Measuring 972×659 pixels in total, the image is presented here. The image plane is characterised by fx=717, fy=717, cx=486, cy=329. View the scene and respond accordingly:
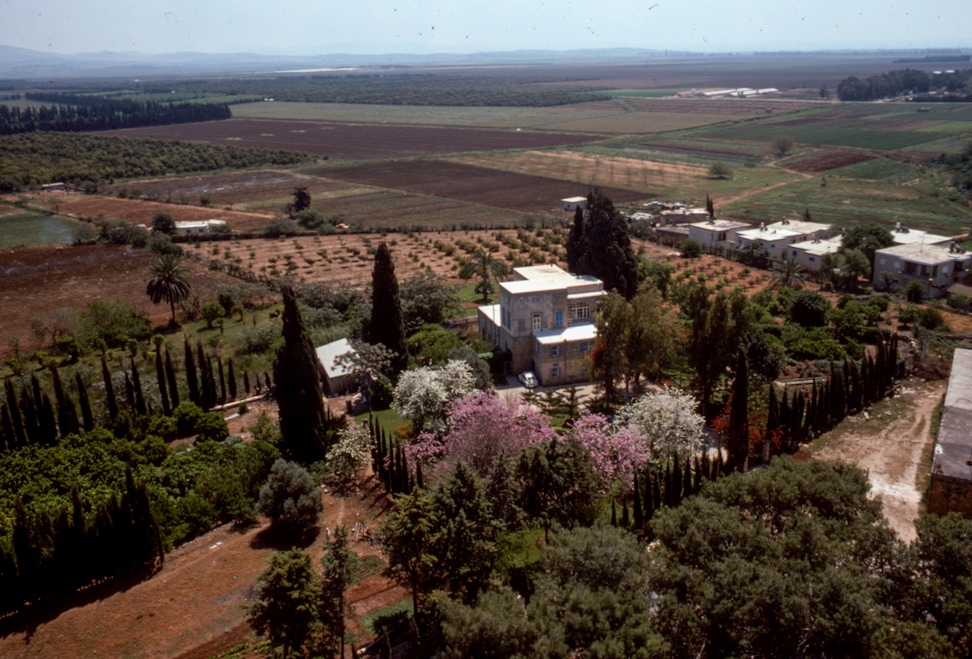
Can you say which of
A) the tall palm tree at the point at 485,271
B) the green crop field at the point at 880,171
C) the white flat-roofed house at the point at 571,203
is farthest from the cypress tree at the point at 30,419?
the green crop field at the point at 880,171

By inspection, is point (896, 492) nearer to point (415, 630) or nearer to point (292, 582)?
point (415, 630)

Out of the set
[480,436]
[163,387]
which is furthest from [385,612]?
[163,387]

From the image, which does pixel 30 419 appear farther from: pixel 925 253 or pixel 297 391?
pixel 925 253

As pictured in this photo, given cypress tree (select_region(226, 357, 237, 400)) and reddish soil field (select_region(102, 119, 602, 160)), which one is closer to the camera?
cypress tree (select_region(226, 357, 237, 400))

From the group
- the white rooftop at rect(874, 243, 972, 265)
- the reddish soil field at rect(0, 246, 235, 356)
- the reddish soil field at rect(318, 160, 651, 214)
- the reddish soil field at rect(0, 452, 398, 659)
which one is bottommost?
the reddish soil field at rect(0, 452, 398, 659)

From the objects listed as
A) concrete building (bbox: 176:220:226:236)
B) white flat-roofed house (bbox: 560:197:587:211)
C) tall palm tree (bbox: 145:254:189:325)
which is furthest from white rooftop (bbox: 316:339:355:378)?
white flat-roofed house (bbox: 560:197:587:211)

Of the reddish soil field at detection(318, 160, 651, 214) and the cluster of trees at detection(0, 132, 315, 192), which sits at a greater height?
the cluster of trees at detection(0, 132, 315, 192)

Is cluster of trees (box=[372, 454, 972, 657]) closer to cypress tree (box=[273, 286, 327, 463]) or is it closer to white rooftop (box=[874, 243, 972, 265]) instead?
cypress tree (box=[273, 286, 327, 463])

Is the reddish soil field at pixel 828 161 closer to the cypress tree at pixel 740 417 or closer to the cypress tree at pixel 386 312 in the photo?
the cypress tree at pixel 386 312
